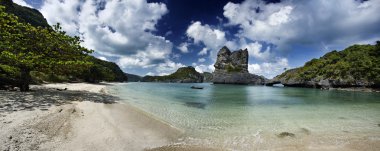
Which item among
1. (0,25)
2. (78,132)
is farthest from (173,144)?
(0,25)

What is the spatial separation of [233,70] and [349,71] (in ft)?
358

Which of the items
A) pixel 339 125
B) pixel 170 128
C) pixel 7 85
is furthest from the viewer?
pixel 7 85

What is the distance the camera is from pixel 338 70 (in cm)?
8056

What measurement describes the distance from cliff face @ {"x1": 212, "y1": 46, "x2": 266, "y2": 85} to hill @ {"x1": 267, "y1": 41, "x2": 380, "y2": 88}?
6595 cm

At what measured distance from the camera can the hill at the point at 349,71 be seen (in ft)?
233

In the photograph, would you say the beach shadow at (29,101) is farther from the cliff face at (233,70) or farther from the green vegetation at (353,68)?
the cliff face at (233,70)

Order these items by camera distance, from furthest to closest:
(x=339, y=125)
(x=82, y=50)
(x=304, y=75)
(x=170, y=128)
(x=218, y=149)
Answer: (x=304, y=75) → (x=82, y=50) → (x=339, y=125) → (x=170, y=128) → (x=218, y=149)

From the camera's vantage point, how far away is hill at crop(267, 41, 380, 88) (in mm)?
71125

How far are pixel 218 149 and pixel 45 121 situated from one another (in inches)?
318

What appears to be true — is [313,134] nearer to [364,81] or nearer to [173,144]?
[173,144]

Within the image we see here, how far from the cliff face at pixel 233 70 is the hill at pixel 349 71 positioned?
65953 millimetres

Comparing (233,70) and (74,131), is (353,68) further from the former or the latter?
(233,70)

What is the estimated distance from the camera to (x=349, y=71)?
76.4 meters

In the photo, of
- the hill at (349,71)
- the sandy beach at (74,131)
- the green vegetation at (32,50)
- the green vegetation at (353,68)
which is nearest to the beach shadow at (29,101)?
the sandy beach at (74,131)
